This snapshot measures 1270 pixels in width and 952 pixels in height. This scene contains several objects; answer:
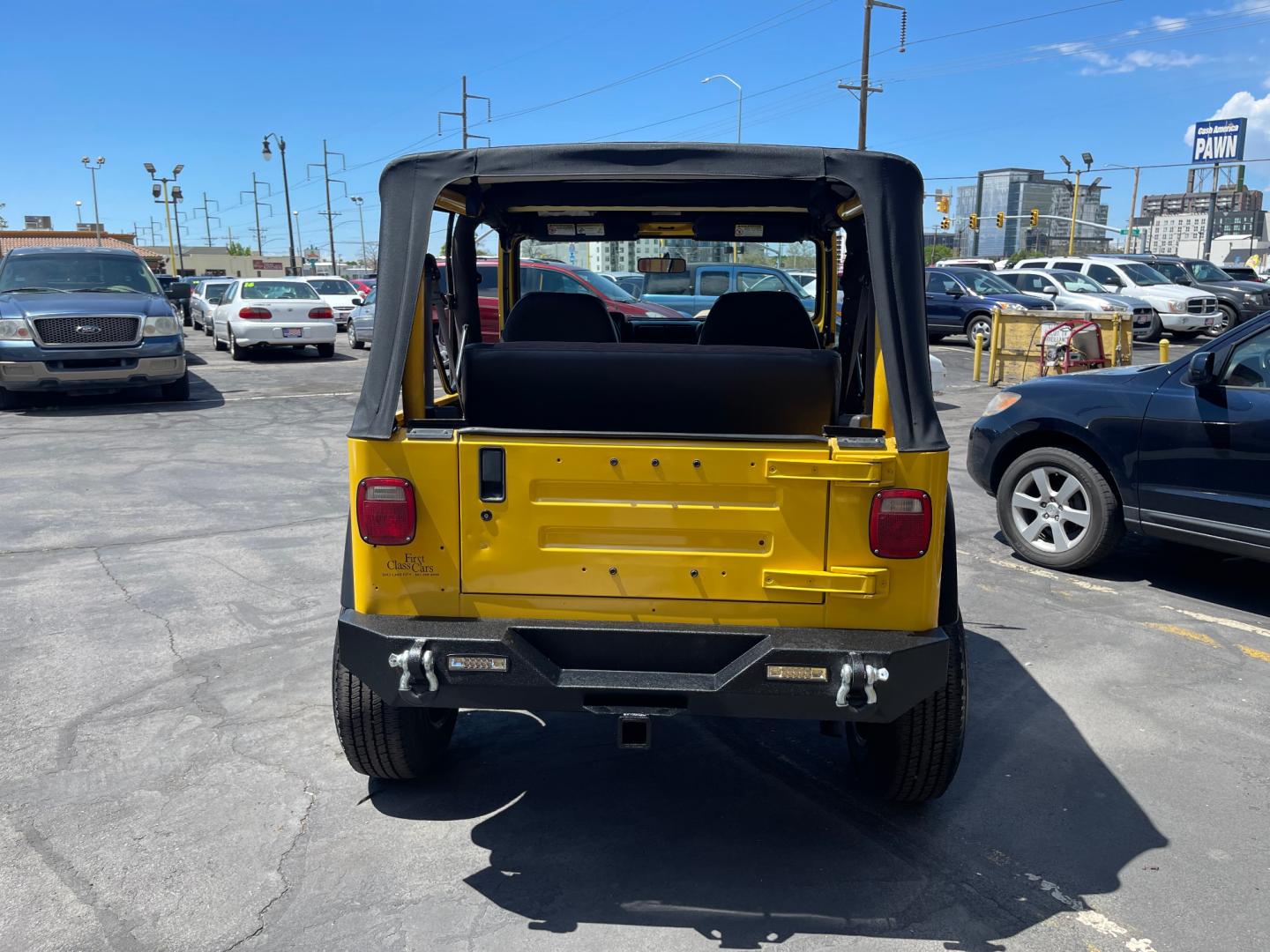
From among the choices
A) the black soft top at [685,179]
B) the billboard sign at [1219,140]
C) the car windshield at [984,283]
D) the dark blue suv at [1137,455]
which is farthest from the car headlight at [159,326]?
the billboard sign at [1219,140]

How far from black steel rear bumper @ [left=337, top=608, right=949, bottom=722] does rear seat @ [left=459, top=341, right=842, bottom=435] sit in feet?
2.41

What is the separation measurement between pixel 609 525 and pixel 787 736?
1.63 m

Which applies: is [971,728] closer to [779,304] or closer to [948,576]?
[948,576]

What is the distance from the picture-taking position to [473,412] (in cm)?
345

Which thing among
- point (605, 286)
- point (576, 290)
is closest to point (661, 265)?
point (576, 290)

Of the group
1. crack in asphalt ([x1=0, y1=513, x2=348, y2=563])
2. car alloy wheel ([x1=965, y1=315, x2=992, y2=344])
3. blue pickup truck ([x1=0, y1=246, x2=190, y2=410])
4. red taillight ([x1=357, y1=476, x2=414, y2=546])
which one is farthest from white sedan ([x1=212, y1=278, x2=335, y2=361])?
red taillight ([x1=357, y1=476, x2=414, y2=546])

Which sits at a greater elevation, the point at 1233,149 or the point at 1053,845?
the point at 1233,149

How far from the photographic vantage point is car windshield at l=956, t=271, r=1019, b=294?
73.3 feet

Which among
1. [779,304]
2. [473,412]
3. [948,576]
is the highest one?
[779,304]

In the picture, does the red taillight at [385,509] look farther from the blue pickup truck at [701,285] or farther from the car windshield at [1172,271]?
the car windshield at [1172,271]

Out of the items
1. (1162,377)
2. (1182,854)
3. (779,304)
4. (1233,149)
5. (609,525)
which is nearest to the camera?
(609,525)

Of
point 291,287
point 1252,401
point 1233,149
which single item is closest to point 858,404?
point 1252,401

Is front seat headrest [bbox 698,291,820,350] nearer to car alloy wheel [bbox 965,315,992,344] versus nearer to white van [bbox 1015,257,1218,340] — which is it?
car alloy wheel [bbox 965,315,992,344]

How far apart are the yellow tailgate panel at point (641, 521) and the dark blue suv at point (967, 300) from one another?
1944 centimetres
